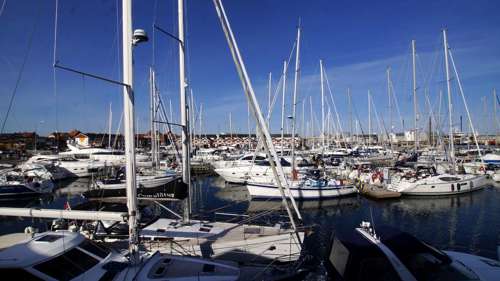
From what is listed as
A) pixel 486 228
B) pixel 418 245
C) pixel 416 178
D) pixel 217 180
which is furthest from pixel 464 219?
pixel 217 180

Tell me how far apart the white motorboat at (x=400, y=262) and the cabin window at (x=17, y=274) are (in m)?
6.47

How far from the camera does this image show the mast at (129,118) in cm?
695

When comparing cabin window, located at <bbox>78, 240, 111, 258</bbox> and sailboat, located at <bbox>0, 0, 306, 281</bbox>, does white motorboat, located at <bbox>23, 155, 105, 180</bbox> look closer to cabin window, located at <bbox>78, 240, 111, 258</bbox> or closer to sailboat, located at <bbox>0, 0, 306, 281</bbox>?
cabin window, located at <bbox>78, 240, 111, 258</bbox>

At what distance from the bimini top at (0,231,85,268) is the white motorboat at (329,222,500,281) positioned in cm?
636

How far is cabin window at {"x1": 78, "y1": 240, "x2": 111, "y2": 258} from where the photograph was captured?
282 inches

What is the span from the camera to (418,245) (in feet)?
23.7

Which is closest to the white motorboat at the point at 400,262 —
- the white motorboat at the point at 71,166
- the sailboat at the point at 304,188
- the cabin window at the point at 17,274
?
the cabin window at the point at 17,274

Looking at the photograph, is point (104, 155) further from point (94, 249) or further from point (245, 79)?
point (245, 79)

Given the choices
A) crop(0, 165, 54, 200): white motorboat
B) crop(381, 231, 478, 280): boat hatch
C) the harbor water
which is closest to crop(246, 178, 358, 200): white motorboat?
the harbor water

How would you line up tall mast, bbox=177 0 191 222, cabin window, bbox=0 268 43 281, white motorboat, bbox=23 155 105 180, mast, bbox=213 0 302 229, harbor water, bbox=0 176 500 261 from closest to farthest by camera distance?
cabin window, bbox=0 268 43 281 < mast, bbox=213 0 302 229 < tall mast, bbox=177 0 191 222 < harbor water, bbox=0 176 500 261 < white motorboat, bbox=23 155 105 180

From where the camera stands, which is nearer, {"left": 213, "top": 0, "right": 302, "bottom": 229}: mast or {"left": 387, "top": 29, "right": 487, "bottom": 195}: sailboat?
{"left": 213, "top": 0, "right": 302, "bottom": 229}: mast

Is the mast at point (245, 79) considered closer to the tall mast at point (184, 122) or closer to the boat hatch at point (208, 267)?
the tall mast at point (184, 122)

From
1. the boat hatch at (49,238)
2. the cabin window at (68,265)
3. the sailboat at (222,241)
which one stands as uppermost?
the boat hatch at (49,238)

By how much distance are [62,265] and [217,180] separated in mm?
34580
